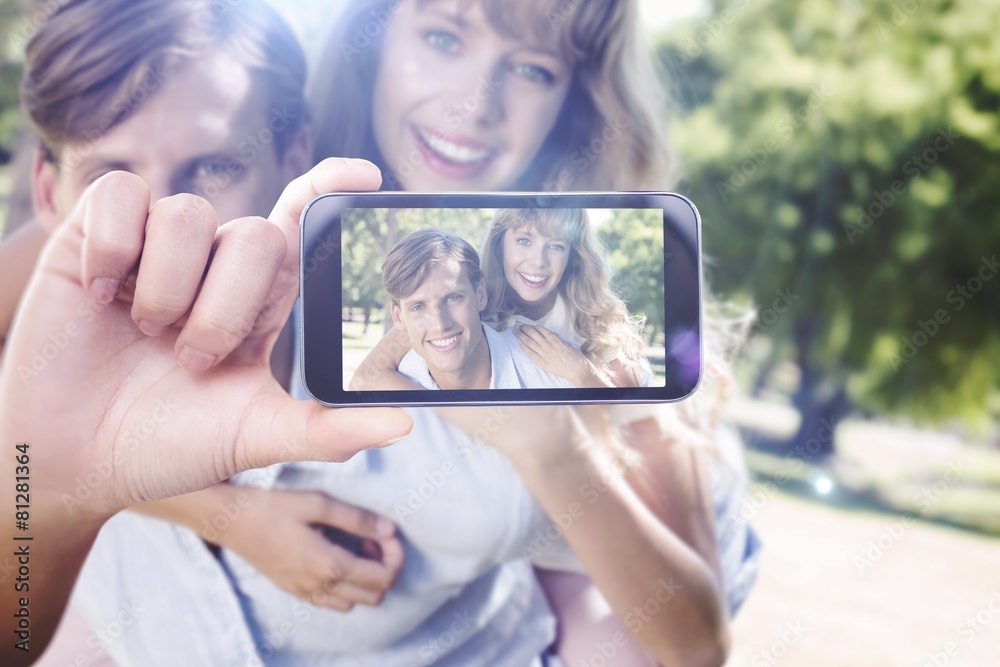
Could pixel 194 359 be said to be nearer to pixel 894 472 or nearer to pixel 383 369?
pixel 383 369

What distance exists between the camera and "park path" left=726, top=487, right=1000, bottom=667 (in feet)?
7.69

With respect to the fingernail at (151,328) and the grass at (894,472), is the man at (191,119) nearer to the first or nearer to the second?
the fingernail at (151,328)

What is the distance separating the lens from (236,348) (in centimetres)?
75

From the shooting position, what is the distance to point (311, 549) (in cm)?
104

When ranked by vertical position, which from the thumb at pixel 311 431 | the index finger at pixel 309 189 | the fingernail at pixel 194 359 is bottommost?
the thumb at pixel 311 431

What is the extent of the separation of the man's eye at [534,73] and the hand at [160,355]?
522 mm

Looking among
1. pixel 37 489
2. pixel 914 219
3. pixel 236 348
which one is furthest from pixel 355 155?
pixel 914 219

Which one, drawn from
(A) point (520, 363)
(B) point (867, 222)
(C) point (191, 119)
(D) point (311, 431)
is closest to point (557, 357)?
(A) point (520, 363)

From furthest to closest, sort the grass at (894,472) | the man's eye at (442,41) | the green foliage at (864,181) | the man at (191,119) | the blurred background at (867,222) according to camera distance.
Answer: the grass at (894,472)
the green foliage at (864,181)
the blurred background at (867,222)
the man's eye at (442,41)
the man at (191,119)

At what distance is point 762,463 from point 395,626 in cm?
445

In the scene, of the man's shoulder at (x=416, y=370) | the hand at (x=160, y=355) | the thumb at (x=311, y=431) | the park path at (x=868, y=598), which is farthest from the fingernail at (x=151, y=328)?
the park path at (x=868, y=598)

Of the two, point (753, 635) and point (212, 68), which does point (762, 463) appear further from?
point (212, 68)

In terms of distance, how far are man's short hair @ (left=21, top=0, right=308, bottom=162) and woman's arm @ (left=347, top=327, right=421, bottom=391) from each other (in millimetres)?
484

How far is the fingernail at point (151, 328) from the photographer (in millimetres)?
687
